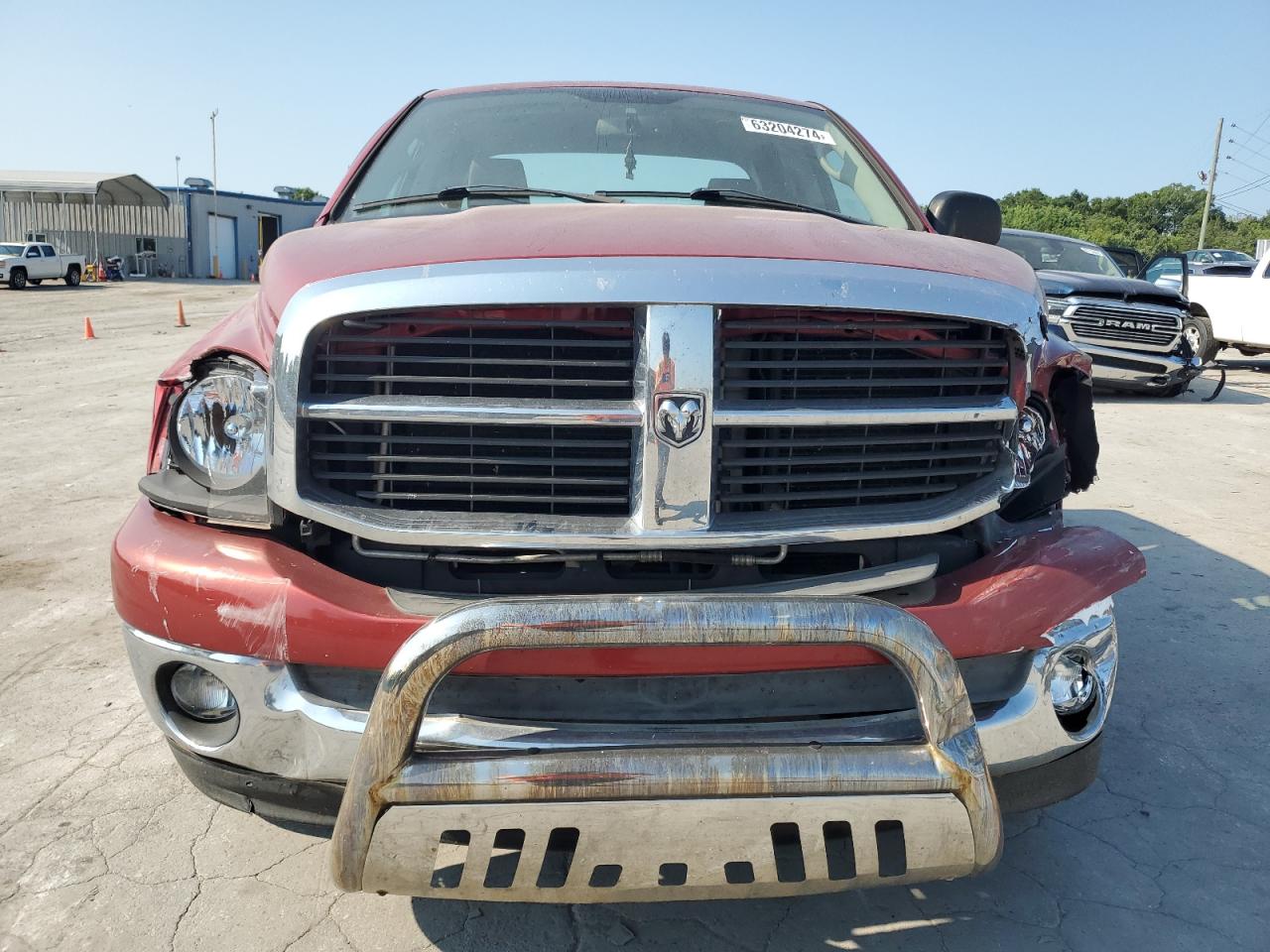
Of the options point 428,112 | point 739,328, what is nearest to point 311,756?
point 739,328

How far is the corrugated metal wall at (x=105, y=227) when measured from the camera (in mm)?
42719

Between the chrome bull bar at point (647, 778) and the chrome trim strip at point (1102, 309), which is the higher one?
the chrome trim strip at point (1102, 309)

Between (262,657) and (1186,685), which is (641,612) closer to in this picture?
(262,657)

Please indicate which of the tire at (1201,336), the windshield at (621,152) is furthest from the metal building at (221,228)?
the windshield at (621,152)

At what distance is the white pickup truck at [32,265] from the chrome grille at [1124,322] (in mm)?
32727

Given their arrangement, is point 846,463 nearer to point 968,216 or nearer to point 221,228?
point 968,216

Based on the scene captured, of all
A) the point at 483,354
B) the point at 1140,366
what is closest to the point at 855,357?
the point at 483,354

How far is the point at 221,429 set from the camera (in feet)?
6.81

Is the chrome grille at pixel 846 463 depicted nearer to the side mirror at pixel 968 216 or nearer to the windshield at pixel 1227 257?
the side mirror at pixel 968 216

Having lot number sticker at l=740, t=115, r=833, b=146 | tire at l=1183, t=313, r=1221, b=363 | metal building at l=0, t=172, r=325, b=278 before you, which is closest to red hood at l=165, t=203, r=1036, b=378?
lot number sticker at l=740, t=115, r=833, b=146

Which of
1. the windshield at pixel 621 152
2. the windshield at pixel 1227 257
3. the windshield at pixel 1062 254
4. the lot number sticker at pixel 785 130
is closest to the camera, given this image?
the windshield at pixel 621 152

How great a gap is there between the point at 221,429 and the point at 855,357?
1.31 metres

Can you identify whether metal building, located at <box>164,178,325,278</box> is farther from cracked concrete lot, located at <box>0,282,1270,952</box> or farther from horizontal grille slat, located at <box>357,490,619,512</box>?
horizontal grille slat, located at <box>357,490,619,512</box>

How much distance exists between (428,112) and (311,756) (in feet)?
7.97
